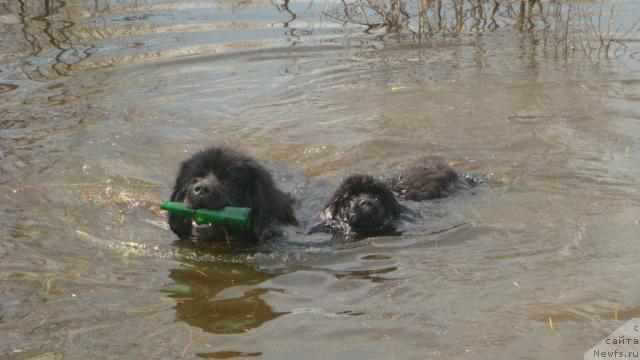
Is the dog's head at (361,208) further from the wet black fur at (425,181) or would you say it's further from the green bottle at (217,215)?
the green bottle at (217,215)

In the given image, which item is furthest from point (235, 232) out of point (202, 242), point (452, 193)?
point (452, 193)

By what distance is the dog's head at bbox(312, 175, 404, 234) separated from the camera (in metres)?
7.03

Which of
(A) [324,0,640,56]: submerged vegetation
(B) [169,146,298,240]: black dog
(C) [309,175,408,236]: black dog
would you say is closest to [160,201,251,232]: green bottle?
(B) [169,146,298,240]: black dog

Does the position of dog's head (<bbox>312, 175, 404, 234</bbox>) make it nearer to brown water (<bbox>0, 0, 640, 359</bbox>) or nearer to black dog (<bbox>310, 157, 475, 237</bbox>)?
black dog (<bbox>310, 157, 475, 237</bbox>)

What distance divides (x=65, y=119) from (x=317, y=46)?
437cm

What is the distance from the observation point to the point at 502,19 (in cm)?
1429

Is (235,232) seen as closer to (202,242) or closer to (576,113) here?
(202,242)

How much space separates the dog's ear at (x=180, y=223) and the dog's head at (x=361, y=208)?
3.27 feet

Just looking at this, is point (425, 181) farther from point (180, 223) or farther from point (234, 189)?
point (180, 223)

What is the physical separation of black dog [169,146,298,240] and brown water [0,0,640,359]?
162 mm

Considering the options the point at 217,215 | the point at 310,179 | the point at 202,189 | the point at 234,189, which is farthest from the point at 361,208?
the point at 310,179

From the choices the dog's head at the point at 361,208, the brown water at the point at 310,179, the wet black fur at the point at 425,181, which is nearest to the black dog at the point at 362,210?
the dog's head at the point at 361,208

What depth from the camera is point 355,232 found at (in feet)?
23.3

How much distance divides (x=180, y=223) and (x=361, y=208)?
1.41 metres
